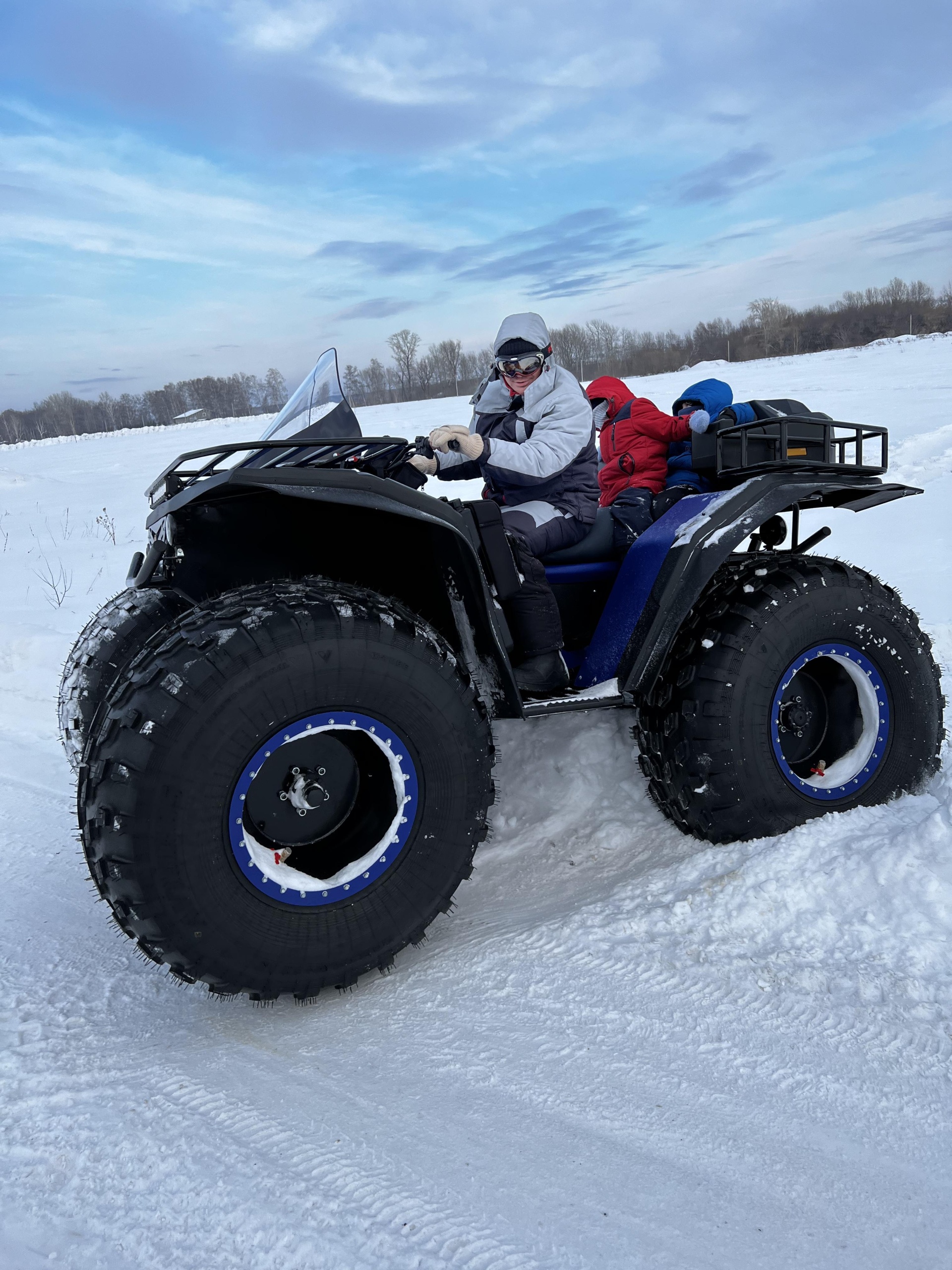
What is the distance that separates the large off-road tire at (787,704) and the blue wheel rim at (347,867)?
1.12m

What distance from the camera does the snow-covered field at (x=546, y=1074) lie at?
1579 millimetres

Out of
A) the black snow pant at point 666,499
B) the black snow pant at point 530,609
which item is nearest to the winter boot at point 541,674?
the black snow pant at point 530,609

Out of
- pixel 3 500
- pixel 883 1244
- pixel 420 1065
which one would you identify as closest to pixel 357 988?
pixel 420 1065

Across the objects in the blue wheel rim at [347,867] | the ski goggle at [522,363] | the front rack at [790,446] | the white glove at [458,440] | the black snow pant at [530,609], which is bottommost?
the blue wheel rim at [347,867]

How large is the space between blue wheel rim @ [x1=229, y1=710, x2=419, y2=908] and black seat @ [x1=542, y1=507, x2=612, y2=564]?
4.35ft

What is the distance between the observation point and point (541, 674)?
3088 millimetres

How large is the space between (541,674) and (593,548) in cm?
67

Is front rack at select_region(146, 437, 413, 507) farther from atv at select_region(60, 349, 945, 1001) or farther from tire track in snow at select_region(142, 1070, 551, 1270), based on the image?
tire track in snow at select_region(142, 1070, 551, 1270)

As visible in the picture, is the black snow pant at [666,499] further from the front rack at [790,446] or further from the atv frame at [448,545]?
the atv frame at [448,545]

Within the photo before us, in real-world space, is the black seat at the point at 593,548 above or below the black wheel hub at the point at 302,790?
above

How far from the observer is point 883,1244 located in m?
1.54

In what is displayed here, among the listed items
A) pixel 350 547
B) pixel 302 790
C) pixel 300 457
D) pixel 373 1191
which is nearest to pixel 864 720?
pixel 350 547

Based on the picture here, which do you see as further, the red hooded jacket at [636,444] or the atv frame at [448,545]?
the red hooded jacket at [636,444]

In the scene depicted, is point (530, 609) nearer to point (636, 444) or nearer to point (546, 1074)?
point (546, 1074)
